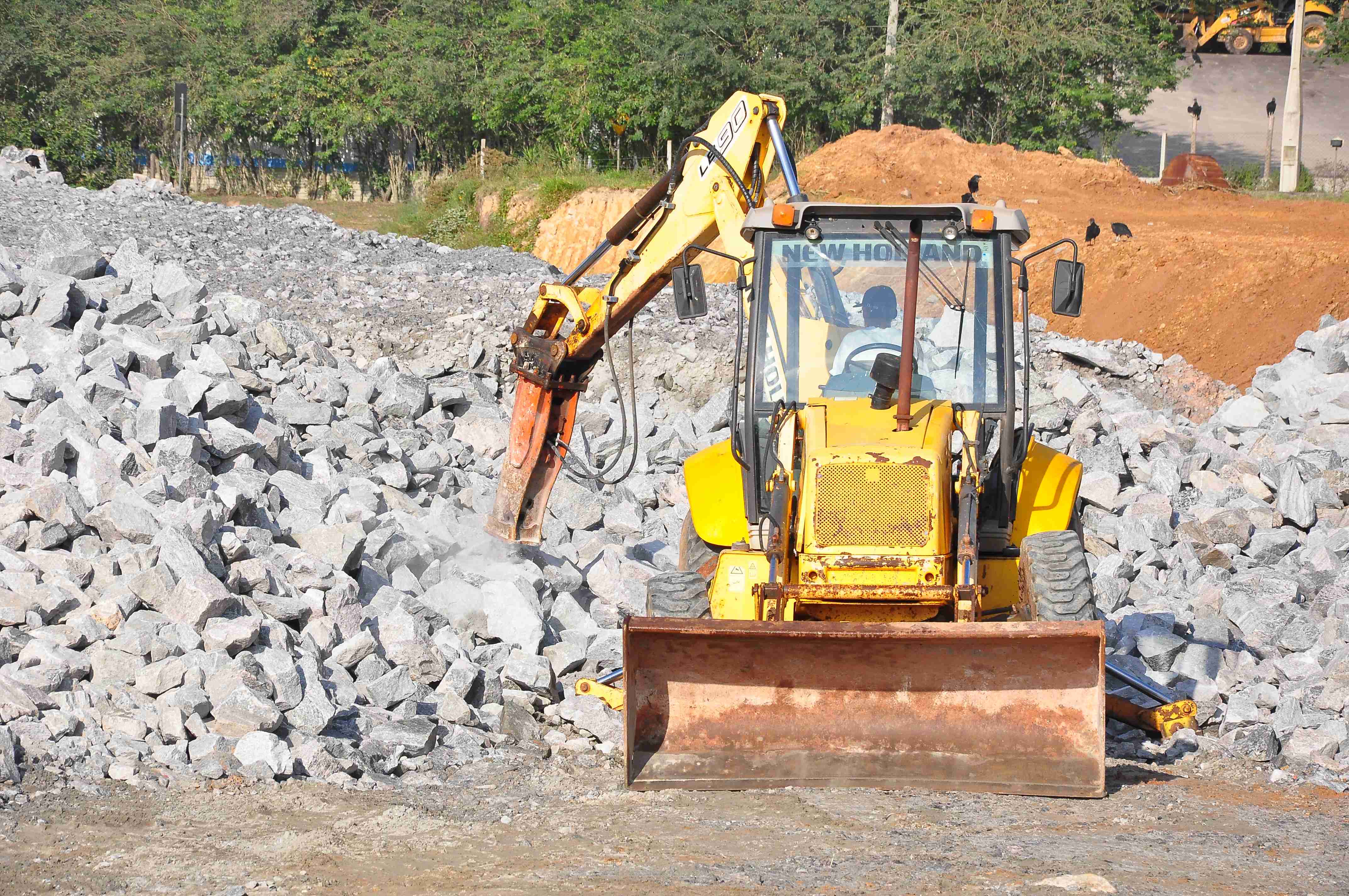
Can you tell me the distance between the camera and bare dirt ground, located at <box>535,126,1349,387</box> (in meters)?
14.6

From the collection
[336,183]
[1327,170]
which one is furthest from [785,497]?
[336,183]

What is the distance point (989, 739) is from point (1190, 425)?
7317 mm

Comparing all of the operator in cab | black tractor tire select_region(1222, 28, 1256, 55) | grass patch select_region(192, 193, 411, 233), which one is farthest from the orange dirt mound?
the operator in cab

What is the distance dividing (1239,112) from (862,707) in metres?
39.5

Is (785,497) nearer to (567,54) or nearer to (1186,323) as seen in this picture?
(1186,323)

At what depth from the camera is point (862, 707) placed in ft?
17.9

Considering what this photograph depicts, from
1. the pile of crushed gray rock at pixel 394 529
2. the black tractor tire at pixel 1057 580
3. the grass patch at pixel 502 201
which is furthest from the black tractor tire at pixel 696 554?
the grass patch at pixel 502 201

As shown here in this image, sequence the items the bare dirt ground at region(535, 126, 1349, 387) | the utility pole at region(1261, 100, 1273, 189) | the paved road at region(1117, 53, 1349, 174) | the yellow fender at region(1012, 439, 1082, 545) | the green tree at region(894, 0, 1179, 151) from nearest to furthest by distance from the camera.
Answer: the yellow fender at region(1012, 439, 1082, 545) → the bare dirt ground at region(535, 126, 1349, 387) → the green tree at region(894, 0, 1179, 151) → the utility pole at region(1261, 100, 1273, 189) → the paved road at region(1117, 53, 1349, 174)

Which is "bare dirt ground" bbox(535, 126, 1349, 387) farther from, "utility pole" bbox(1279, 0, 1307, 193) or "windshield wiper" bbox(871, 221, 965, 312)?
"windshield wiper" bbox(871, 221, 965, 312)

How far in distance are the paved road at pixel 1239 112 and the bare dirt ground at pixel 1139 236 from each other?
12.3 m

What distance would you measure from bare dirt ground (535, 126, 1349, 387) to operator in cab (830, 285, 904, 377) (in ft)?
29.8

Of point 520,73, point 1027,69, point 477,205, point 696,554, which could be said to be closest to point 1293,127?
point 1027,69

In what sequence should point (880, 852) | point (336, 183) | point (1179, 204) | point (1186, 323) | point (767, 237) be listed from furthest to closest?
1. point (336, 183)
2. point (1179, 204)
3. point (1186, 323)
4. point (767, 237)
5. point (880, 852)

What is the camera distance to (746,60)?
2791 cm
